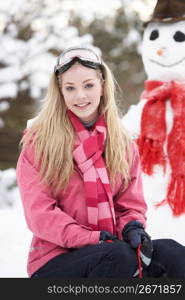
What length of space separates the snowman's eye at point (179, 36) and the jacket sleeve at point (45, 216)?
1153mm

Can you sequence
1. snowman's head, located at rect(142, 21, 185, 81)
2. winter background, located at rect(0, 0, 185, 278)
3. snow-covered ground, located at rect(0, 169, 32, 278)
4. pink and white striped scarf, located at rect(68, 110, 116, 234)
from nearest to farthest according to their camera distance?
1. pink and white striped scarf, located at rect(68, 110, 116, 234)
2. snow-covered ground, located at rect(0, 169, 32, 278)
3. snowman's head, located at rect(142, 21, 185, 81)
4. winter background, located at rect(0, 0, 185, 278)

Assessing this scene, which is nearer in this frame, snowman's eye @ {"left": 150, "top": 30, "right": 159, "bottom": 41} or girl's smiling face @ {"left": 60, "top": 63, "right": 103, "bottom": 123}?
girl's smiling face @ {"left": 60, "top": 63, "right": 103, "bottom": 123}

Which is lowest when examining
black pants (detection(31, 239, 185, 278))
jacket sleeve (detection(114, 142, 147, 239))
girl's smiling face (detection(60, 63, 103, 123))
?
black pants (detection(31, 239, 185, 278))

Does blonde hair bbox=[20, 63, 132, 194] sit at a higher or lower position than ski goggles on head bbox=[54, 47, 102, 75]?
lower

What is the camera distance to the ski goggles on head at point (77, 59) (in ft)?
4.75

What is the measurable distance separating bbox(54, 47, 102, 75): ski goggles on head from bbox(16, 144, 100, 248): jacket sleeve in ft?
0.97

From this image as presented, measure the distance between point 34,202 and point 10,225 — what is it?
143cm

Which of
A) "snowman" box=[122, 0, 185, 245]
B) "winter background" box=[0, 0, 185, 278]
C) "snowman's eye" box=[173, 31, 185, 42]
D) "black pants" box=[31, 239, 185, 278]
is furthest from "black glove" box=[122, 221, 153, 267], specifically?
"winter background" box=[0, 0, 185, 278]

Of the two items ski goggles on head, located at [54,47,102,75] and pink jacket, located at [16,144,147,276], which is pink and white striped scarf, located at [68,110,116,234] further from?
ski goggles on head, located at [54,47,102,75]

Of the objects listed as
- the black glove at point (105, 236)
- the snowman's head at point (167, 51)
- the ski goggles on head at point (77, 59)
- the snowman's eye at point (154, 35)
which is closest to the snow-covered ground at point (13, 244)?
the black glove at point (105, 236)

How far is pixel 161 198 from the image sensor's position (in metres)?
2.06

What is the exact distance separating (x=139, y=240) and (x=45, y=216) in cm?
29

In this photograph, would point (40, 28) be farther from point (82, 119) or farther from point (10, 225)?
point (82, 119)

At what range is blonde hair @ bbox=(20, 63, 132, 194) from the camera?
→ 4.61ft
